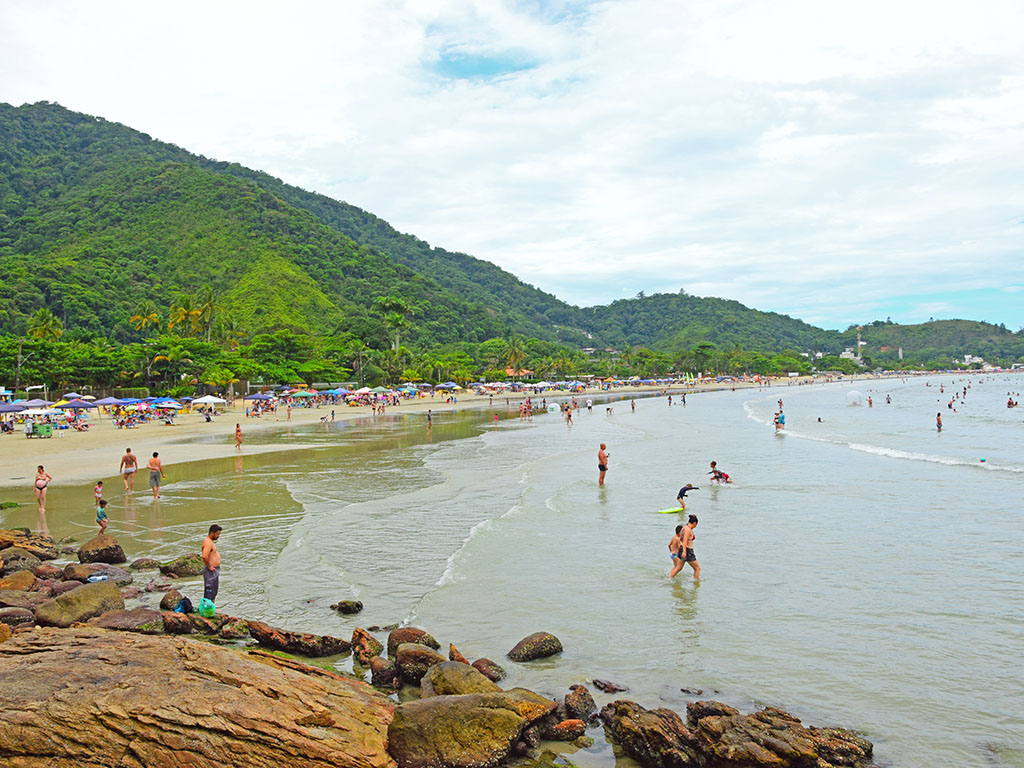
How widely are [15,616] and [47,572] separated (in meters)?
2.66

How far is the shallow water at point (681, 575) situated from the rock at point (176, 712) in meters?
2.24

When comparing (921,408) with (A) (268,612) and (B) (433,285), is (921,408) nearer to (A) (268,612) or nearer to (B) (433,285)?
(A) (268,612)

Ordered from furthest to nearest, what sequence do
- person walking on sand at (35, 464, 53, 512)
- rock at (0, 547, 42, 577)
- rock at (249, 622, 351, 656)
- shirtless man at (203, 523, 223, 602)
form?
person walking on sand at (35, 464, 53, 512) < rock at (0, 547, 42, 577) < shirtless man at (203, 523, 223, 602) < rock at (249, 622, 351, 656)

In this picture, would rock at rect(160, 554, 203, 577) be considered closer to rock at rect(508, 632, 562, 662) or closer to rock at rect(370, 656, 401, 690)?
rock at rect(370, 656, 401, 690)

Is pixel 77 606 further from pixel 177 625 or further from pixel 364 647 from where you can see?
pixel 364 647

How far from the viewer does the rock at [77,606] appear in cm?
866

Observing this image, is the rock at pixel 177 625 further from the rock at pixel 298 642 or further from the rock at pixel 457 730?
the rock at pixel 457 730

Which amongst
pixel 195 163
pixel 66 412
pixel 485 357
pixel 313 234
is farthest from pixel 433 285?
pixel 66 412

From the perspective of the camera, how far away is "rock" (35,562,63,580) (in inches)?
431

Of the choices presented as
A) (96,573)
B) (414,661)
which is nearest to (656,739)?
(414,661)

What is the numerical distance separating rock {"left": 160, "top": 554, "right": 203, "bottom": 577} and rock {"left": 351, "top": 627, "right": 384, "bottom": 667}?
4.66 m

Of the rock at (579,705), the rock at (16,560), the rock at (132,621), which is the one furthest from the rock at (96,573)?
the rock at (579,705)

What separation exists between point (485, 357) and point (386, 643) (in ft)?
397

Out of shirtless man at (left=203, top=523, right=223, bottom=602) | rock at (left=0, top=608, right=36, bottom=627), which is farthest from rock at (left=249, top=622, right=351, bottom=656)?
rock at (left=0, top=608, right=36, bottom=627)
